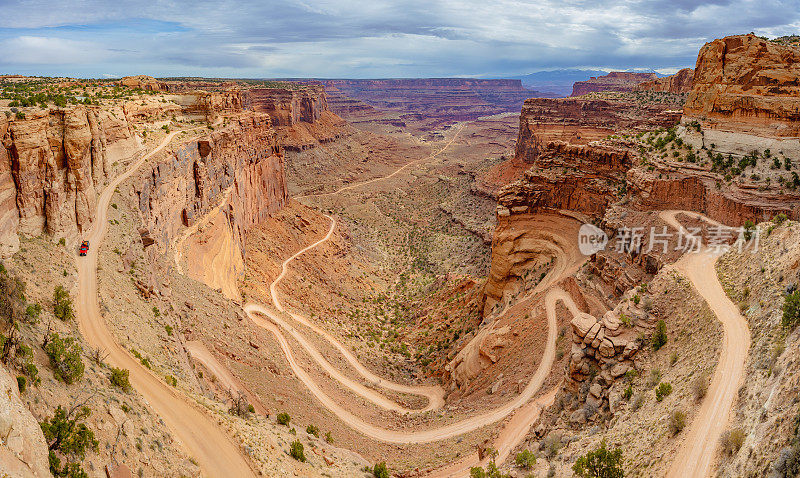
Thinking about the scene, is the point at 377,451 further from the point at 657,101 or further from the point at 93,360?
the point at 657,101

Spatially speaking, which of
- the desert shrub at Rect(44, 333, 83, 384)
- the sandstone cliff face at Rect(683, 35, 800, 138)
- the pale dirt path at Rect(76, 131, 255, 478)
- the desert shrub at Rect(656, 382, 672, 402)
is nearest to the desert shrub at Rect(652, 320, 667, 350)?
the desert shrub at Rect(656, 382, 672, 402)

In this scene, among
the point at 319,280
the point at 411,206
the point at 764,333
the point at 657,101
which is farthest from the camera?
the point at 411,206

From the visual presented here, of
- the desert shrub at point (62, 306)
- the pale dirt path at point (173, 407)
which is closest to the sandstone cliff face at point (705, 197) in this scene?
the pale dirt path at point (173, 407)

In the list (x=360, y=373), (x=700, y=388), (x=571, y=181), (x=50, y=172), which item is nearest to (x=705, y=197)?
(x=571, y=181)

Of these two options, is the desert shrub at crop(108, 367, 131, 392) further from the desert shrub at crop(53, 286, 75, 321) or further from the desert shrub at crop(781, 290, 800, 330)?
the desert shrub at crop(781, 290, 800, 330)

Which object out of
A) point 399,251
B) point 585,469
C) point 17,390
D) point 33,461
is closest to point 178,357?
point 17,390

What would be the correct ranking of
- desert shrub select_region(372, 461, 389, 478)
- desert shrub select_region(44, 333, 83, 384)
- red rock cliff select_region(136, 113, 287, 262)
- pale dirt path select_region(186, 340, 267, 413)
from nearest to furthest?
1. desert shrub select_region(44, 333, 83, 384)
2. desert shrub select_region(372, 461, 389, 478)
3. pale dirt path select_region(186, 340, 267, 413)
4. red rock cliff select_region(136, 113, 287, 262)

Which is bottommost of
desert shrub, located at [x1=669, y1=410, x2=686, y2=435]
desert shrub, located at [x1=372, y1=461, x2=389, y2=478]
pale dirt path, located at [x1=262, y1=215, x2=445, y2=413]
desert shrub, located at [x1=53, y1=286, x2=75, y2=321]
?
pale dirt path, located at [x1=262, y1=215, x2=445, y2=413]
